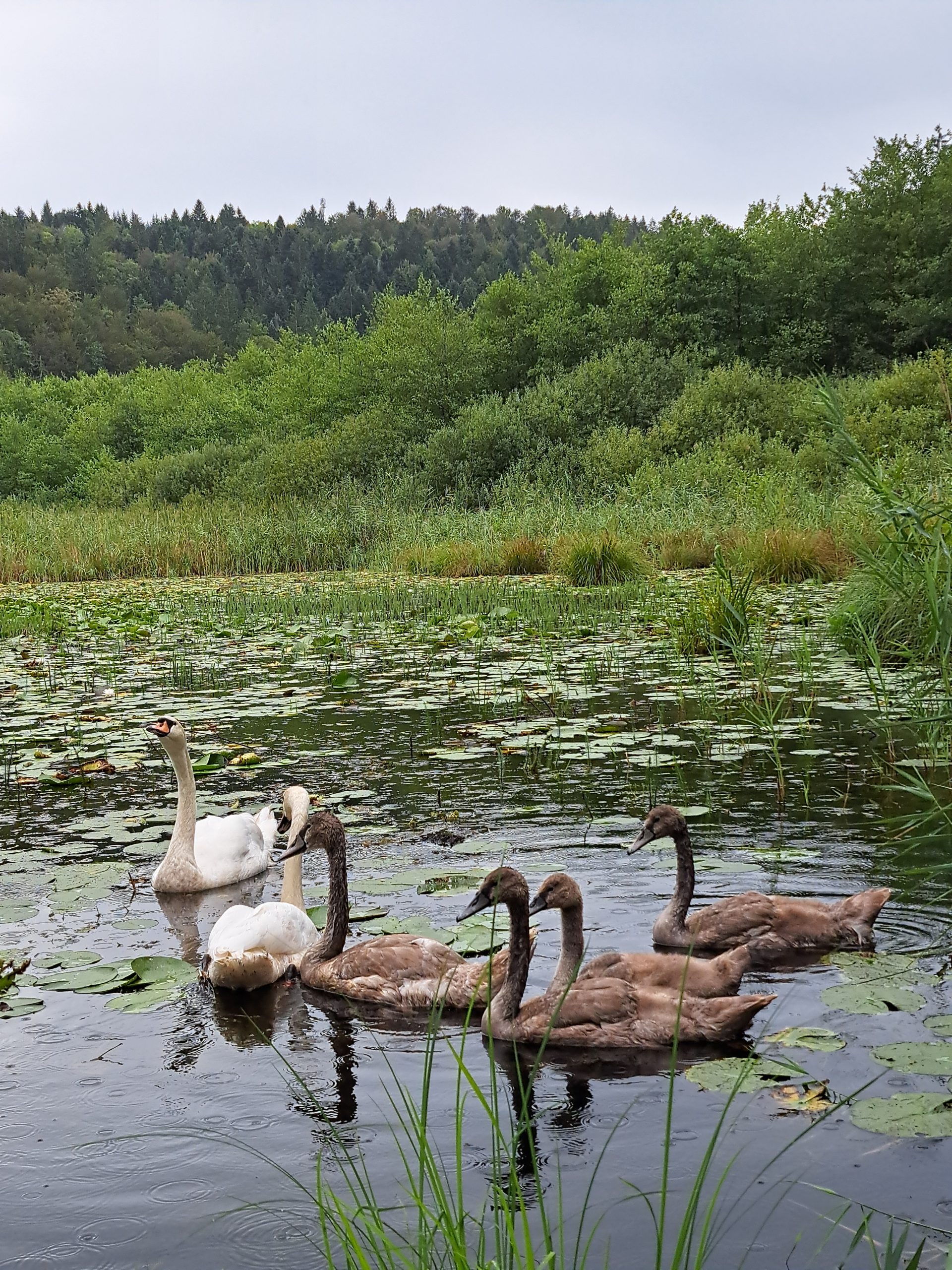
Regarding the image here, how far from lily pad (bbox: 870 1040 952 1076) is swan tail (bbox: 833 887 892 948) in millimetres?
927

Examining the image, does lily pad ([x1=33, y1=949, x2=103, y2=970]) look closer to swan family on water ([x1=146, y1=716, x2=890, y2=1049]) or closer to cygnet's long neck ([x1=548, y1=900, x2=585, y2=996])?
swan family on water ([x1=146, y1=716, x2=890, y2=1049])

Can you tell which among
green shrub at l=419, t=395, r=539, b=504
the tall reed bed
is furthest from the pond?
green shrub at l=419, t=395, r=539, b=504

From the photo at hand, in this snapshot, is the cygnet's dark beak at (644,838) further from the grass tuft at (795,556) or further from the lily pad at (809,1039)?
the grass tuft at (795,556)

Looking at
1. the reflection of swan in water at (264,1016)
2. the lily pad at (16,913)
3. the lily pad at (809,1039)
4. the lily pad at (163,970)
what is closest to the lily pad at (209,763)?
the lily pad at (16,913)

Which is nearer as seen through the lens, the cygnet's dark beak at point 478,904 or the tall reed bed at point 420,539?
the cygnet's dark beak at point 478,904

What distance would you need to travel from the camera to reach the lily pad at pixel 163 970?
4664mm

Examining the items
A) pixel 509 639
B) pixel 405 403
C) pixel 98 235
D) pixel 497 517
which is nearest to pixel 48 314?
pixel 98 235

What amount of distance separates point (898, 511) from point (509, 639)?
9209 millimetres

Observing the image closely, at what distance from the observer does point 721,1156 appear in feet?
10.8

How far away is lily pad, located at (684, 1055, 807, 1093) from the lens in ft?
11.9

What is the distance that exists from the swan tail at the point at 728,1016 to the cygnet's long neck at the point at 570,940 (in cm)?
44

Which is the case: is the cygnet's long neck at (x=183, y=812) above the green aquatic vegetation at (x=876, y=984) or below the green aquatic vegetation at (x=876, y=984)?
above

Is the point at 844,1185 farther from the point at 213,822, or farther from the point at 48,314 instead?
the point at 48,314

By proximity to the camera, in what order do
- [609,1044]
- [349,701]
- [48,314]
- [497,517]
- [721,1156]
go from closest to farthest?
1. [721,1156]
2. [609,1044]
3. [349,701]
4. [497,517]
5. [48,314]
